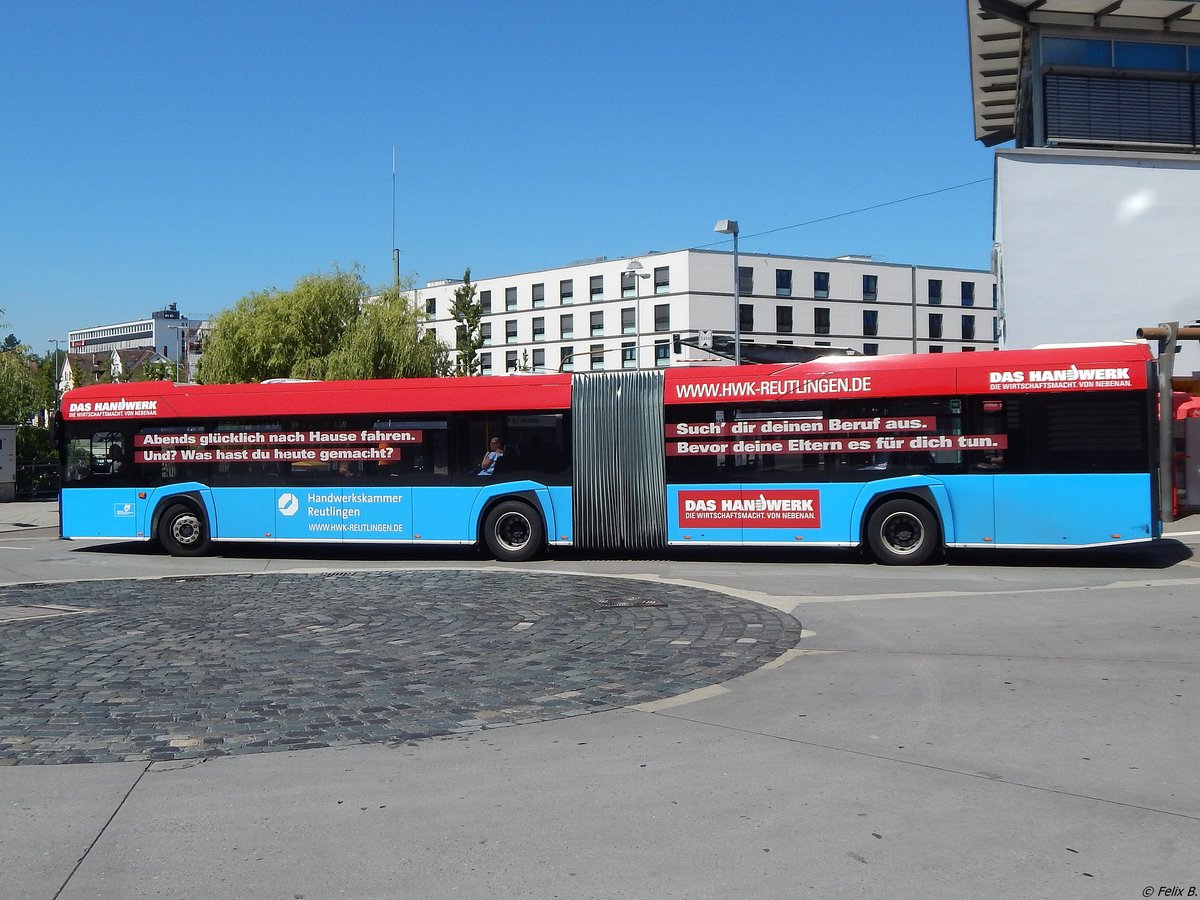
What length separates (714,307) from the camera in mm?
79125

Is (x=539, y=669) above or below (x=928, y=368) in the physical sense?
below

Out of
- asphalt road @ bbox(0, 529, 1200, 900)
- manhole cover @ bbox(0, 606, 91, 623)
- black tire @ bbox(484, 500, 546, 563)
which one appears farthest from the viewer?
black tire @ bbox(484, 500, 546, 563)

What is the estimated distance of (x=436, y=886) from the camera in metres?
4.23

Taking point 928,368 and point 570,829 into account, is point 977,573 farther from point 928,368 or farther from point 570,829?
point 570,829

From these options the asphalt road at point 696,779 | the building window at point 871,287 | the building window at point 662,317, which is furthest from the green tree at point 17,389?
the building window at point 871,287

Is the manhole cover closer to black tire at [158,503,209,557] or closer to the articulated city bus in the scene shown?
the articulated city bus

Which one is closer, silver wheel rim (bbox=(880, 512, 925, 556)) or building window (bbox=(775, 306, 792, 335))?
silver wheel rim (bbox=(880, 512, 925, 556))

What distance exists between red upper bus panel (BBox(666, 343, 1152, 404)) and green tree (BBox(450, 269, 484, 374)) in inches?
2162

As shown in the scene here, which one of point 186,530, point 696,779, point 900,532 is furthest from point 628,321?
point 696,779

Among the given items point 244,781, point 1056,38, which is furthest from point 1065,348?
point 244,781

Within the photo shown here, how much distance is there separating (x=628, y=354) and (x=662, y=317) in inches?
152

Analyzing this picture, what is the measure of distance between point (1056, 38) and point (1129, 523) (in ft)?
43.1

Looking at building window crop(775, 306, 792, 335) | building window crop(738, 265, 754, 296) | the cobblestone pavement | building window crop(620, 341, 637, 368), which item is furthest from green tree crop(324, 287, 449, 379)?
building window crop(775, 306, 792, 335)

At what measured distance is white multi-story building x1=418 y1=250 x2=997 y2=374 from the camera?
7912 centimetres
